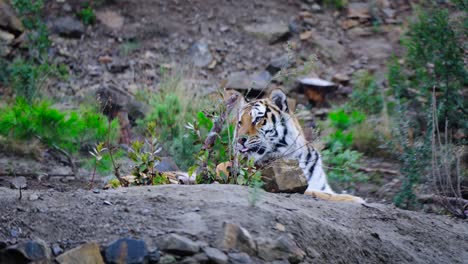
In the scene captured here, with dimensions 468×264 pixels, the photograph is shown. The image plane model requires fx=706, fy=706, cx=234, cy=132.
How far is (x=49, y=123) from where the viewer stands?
283 inches

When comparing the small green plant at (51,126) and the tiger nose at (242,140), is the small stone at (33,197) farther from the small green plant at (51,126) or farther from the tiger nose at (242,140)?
the small green plant at (51,126)

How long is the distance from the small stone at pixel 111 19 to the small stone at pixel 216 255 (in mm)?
9529

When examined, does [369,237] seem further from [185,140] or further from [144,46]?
[144,46]

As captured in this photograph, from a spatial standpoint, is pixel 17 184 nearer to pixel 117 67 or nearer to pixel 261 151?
pixel 261 151

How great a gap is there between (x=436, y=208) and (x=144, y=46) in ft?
22.7

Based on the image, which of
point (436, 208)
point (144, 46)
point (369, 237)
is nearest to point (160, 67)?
point (144, 46)

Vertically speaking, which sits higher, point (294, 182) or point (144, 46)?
point (294, 182)

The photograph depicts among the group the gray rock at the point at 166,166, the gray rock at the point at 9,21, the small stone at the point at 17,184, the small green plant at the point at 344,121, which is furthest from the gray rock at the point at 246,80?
the small stone at the point at 17,184

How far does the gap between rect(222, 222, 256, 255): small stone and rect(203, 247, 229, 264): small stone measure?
0.26ft

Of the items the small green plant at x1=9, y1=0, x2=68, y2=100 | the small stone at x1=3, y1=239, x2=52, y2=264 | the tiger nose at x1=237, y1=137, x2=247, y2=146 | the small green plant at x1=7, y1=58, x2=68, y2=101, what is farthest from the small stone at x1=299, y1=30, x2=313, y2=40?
the small stone at x1=3, y1=239, x2=52, y2=264

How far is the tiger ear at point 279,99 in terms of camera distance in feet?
21.0

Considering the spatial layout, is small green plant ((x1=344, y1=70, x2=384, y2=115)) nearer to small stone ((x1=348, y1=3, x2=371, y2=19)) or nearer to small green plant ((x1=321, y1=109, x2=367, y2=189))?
small green plant ((x1=321, y1=109, x2=367, y2=189))

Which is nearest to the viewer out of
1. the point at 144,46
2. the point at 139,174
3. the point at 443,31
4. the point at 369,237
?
the point at 369,237

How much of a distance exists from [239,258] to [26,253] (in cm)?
102
